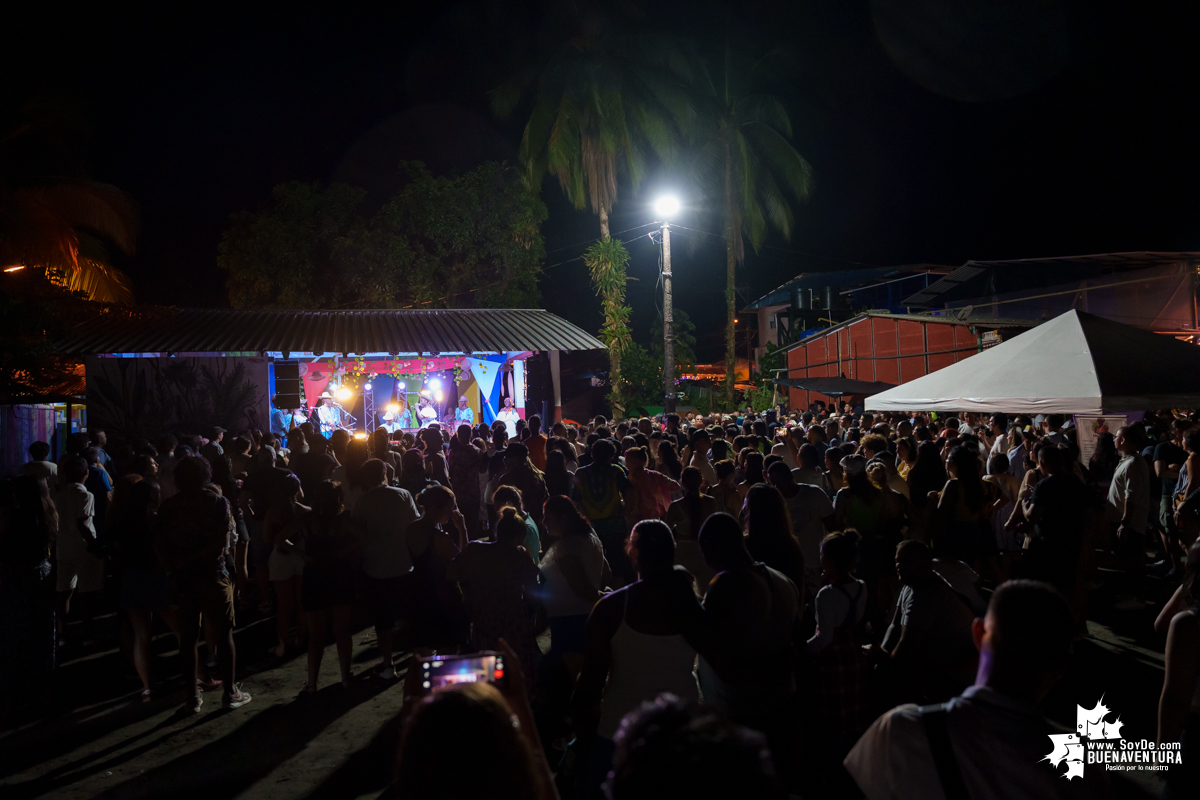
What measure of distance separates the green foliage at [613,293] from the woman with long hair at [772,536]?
19.1 metres

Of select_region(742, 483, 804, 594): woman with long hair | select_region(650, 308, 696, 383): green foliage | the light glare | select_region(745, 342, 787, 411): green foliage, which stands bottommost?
select_region(742, 483, 804, 594): woman with long hair

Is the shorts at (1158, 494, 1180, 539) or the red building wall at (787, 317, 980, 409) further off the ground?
the red building wall at (787, 317, 980, 409)

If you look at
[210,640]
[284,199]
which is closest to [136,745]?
[210,640]

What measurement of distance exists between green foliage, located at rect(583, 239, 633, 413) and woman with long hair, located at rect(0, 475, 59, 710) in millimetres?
18739

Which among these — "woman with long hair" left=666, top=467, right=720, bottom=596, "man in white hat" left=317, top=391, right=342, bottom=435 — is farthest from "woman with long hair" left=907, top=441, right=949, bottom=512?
"man in white hat" left=317, top=391, right=342, bottom=435

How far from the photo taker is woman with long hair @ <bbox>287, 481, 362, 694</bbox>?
545 centimetres

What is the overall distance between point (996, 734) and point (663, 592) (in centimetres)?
150

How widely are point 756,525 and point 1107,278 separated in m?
22.6

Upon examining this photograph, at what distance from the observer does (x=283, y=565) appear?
6.52m

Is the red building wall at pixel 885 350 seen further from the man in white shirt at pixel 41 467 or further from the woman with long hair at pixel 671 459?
the man in white shirt at pixel 41 467

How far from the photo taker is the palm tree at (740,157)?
26.7 meters

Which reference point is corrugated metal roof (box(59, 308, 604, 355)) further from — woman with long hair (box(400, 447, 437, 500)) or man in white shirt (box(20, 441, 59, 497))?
woman with long hair (box(400, 447, 437, 500))

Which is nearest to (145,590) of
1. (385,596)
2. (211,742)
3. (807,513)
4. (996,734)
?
(211,742)

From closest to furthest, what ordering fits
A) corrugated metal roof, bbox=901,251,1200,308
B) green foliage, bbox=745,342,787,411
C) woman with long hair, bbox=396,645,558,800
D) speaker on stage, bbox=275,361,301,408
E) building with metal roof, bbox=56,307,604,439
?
woman with long hair, bbox=396,645,558,800
building with metal roof, bbox=56,307,604,439
speaker on stage, bbox=275,361,301,408
corrugated metal roof, bbox=901,251,1200,308
green foliage, bbox=745,342,787,411
